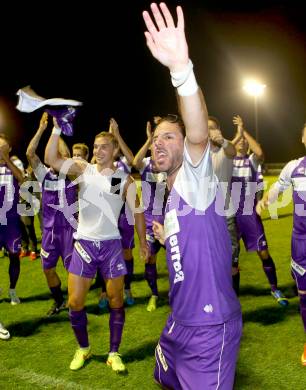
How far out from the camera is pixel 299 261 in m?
5.04

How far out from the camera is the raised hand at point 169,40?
2.38 metres

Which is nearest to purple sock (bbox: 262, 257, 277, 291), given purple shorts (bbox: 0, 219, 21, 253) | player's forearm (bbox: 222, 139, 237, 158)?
player's forearm (bbox: 222, 139, 237, 158)

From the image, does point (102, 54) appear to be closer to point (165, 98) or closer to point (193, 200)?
point (165, 98)

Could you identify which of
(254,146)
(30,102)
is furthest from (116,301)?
(254,146)

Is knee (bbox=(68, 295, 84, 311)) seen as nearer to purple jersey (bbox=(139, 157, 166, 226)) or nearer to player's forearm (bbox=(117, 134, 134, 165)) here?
player's forearm (bbox=(117, 134, 134, 165))

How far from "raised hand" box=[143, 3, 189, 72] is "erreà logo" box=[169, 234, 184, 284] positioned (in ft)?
3.38

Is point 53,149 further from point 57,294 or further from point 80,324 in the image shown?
point 57,294

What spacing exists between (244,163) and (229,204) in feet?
6.04

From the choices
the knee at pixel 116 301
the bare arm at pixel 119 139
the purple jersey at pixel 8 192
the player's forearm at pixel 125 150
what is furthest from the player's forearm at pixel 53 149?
the purple jersey at pixel 8 192

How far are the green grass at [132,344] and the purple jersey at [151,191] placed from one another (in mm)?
1320

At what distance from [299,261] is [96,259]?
212 centimetres

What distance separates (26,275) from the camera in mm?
9422

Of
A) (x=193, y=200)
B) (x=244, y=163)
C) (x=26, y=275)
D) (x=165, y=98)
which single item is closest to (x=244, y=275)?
(x=244, y=163)

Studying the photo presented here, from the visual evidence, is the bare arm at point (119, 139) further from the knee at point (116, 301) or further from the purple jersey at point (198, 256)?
the purple jersey at point (198, 256)
